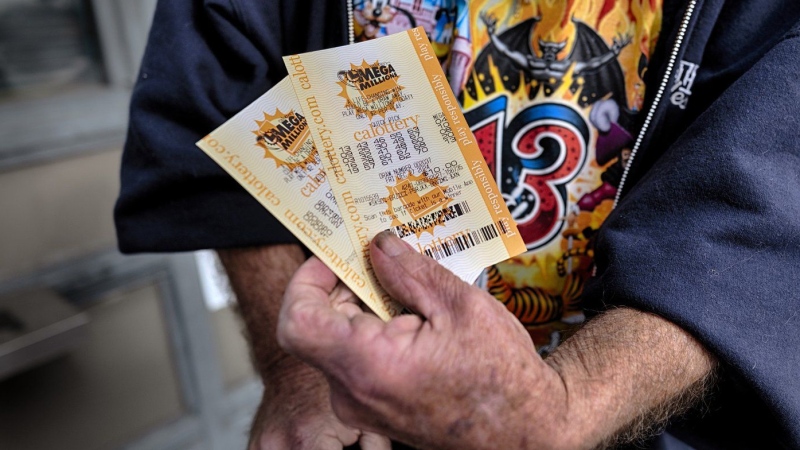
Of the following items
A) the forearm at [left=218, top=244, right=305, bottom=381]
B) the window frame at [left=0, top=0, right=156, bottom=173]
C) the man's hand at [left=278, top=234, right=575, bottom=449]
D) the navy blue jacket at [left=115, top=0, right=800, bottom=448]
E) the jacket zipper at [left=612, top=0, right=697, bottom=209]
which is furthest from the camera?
the window frame at [left=0, top=0, right=156, bottom=173]

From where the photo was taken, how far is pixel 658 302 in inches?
25.0

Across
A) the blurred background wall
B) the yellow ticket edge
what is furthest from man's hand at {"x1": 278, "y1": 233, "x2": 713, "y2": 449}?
the blurred background wall

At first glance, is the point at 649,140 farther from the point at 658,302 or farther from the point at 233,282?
the point at 233,282

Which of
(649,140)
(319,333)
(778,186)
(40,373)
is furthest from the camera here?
(40,373)

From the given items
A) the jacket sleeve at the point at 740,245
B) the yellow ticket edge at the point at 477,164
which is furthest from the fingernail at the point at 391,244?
the jacket sleeve at the point at 740,245

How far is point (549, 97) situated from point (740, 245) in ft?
1.00

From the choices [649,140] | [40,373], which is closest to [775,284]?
[649,140]

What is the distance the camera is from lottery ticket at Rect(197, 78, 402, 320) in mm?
636

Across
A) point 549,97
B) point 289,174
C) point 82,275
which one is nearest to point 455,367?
point 289,174

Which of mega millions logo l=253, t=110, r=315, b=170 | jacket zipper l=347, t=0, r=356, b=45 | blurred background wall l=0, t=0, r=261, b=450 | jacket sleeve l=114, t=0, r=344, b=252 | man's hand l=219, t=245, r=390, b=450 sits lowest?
blurred background wall l=0, t=0, r=261, b=450

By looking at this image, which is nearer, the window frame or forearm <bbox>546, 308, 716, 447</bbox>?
forearm <bbox>546, 308, 716, 447</bbox>

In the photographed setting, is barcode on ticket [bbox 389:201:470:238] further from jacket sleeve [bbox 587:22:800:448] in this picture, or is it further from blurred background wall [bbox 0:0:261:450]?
blurred background wall [bbox 0:0:261:450]

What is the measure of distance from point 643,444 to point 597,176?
345 mm

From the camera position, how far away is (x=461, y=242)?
661 millimetres
